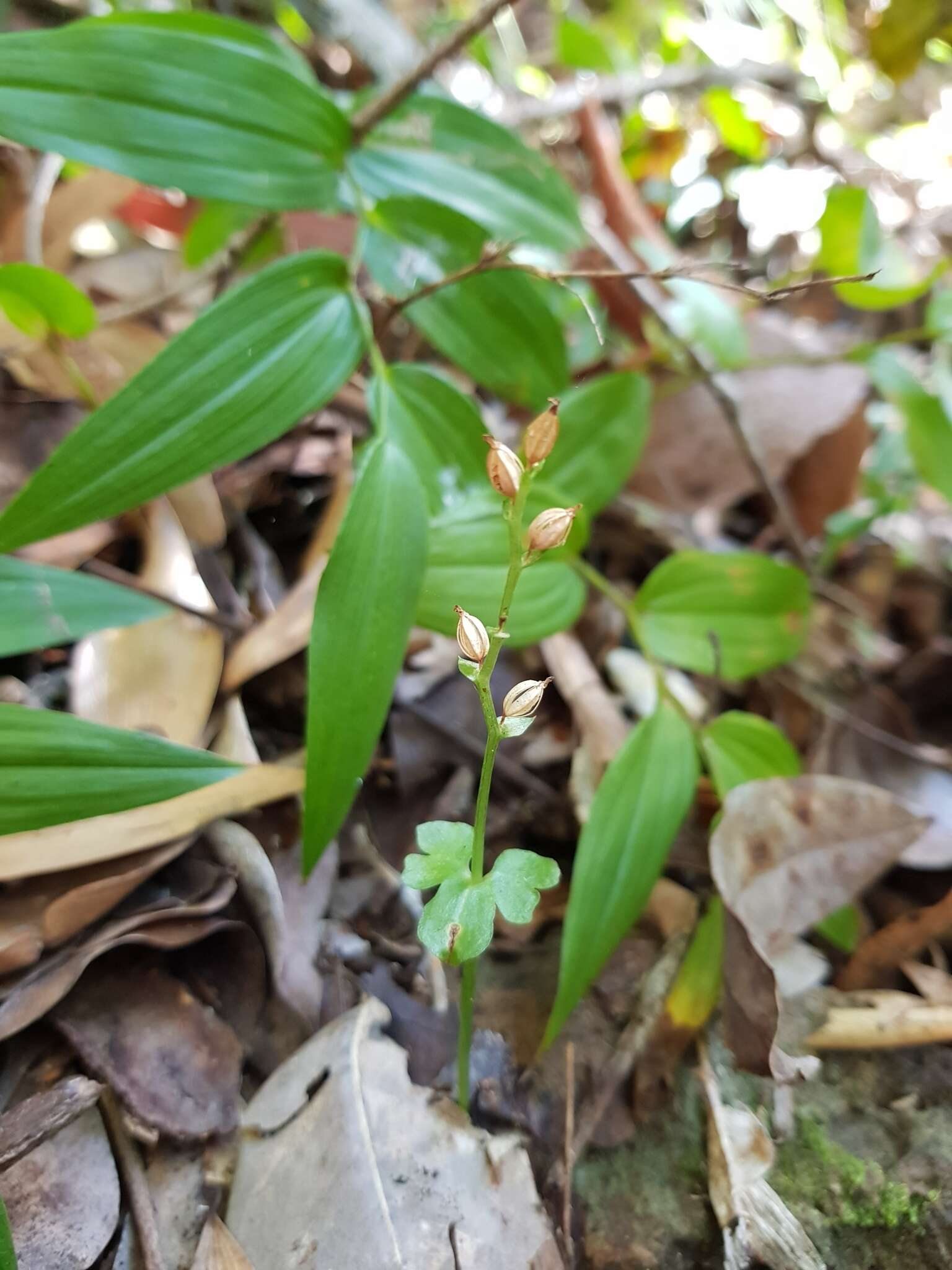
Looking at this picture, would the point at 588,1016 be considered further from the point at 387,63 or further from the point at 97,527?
the point at 387,63

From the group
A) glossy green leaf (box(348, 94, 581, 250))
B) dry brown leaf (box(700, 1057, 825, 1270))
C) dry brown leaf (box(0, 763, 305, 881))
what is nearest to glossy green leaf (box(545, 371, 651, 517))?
glossy green leaf (box(348, 94, 581, 250))

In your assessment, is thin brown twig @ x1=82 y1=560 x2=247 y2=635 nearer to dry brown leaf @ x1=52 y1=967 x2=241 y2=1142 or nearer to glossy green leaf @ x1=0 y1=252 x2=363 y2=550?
glossy green leaf @ x1=0 y1=252 x2=363 y2=550

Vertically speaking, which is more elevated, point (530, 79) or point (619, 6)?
point (619, 6)

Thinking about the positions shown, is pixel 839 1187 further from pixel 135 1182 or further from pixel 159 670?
pixel 159 670

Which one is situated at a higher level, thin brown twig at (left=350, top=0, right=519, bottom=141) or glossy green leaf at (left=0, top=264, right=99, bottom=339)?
thin brown twig at (left=350, top=0, right=519, bottom=141)

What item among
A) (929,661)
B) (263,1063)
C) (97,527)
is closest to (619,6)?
(929,661)

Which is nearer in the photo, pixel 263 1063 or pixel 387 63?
pixel 263 1063

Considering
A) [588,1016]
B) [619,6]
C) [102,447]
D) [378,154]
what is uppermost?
[619,6]

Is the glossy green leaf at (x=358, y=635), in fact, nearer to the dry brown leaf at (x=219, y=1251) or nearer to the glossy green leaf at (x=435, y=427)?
the glossy green leaf at (x=435, y=427)
